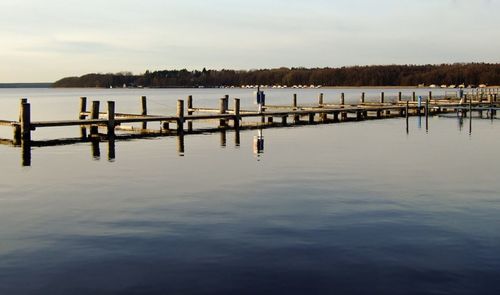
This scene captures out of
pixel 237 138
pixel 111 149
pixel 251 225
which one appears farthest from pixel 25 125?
pixel 251 225

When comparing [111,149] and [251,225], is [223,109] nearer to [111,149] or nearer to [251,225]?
[111,149]

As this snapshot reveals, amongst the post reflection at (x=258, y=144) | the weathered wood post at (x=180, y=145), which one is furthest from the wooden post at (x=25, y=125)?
the post reflection at (x=258, y=144)

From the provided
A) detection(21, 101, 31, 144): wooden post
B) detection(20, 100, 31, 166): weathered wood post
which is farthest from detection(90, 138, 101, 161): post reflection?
detection(21, 101, 31, 144): wooden post

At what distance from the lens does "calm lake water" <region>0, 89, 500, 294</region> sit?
8.84 metres

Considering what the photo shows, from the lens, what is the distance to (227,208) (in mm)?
13977

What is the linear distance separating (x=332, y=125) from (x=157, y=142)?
1530cm

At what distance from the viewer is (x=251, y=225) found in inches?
481

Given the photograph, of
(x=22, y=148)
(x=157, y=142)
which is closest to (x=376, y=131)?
(x=157, y=142)

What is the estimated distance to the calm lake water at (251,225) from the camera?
348 inches

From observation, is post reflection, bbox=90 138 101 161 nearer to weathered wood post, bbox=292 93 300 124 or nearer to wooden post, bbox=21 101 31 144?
wooden post, bbox=21 101 31 144

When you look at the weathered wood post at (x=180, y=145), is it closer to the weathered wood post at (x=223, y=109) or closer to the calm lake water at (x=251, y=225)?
the calm lake water at (x=251, y=225)

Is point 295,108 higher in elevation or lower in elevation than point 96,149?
higher

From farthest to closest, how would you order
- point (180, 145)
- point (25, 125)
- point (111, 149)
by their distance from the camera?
1. point (180, 145)
2. point (25, 125)
3. point (111, 149)

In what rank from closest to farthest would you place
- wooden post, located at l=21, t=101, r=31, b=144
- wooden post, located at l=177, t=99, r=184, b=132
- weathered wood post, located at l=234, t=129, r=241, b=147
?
wooden post, located at l=21, t=101, r=31, b=144 < weathered wood post, located at l=234, t=129, r=241, b=147 < wooden post, located at l=177, t=99, r=184, b=132
